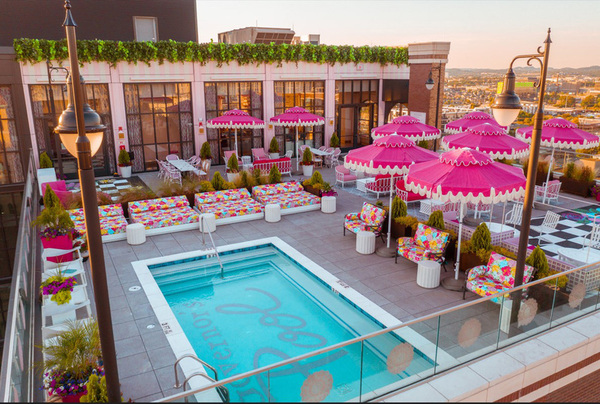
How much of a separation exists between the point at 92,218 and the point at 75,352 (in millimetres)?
2201

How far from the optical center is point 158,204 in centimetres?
1450

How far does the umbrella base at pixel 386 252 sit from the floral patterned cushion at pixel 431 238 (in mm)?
915

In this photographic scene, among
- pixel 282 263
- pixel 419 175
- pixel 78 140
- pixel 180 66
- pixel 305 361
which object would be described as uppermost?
pixel 180 66

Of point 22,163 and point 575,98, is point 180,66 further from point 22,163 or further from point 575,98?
point 575,98

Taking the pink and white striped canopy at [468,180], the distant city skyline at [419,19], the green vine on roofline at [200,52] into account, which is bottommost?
the pink and white striped canopy at [468,180]

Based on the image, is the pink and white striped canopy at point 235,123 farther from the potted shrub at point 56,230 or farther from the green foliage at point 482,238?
the green foliage at point 482,238

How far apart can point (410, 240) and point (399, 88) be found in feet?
56.5

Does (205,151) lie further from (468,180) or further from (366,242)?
(468,180)

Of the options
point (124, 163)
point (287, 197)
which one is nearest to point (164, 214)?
point (287, 197)

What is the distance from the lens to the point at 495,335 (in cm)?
614

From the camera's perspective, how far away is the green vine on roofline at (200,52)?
17547 mm

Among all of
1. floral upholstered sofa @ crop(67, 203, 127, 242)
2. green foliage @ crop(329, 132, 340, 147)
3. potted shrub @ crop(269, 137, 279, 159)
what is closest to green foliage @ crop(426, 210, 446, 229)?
floral upholstered sofa @ crop(67, 203, 127, 242)

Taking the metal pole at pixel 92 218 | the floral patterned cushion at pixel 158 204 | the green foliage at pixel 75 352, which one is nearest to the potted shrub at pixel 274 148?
the floral patterned cushion at pixel 158 204

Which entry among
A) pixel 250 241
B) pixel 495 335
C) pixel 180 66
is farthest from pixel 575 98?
pixel 495 335
